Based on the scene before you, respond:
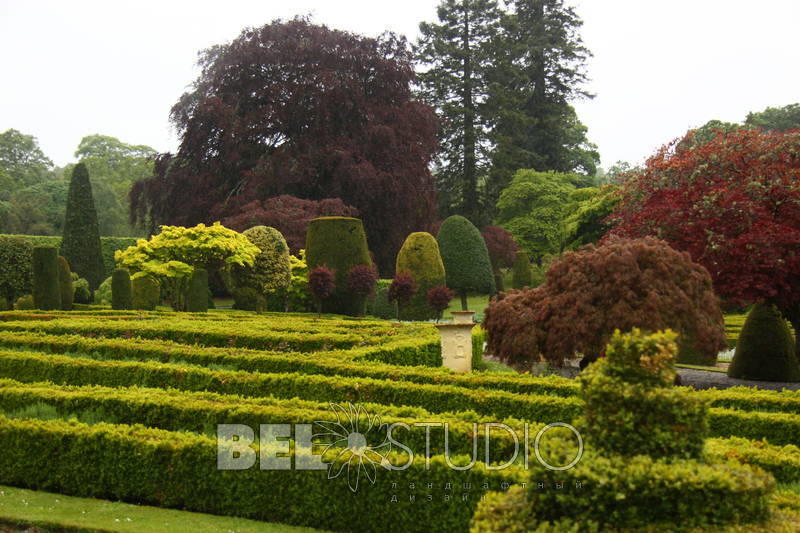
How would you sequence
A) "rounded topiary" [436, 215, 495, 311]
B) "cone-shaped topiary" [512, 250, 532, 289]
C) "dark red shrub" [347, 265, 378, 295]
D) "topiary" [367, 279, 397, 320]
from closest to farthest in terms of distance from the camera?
"dark red shrub" [347, 265, 378, 295]
"topiary" [367, 279, 397, 320]
"rounded topiary" [436, 215, 495, 311]
"cone-shaped topiary" [512, 250, 532, 289]

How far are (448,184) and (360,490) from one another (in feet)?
133

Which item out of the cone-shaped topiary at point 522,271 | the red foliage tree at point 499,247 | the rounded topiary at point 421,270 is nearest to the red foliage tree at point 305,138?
the red foliage tree at point 499,247

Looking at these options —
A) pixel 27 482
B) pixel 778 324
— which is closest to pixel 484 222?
pixel 778 324

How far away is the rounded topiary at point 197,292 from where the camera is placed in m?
22.0

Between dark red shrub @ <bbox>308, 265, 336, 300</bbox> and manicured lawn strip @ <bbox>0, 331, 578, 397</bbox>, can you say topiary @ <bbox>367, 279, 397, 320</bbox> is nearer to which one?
dark red shrub @ <bbox>308, 265, 336, 300</bbox>

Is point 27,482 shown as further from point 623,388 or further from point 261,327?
point 261,327

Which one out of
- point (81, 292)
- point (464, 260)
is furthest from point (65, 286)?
point (464, 260)

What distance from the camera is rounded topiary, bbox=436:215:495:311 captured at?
29922 mm

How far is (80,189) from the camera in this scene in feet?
102

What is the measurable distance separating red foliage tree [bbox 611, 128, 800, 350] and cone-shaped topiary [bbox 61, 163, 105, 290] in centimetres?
2460

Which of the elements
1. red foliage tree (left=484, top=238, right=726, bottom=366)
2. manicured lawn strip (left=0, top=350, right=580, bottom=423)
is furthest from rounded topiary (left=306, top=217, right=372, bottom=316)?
manicured lawn strip (left=0, top=350, right=580, bottom=423)

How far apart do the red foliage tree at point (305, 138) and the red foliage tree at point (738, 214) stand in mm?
20688

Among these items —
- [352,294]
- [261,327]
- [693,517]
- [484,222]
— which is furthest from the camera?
[484,222]

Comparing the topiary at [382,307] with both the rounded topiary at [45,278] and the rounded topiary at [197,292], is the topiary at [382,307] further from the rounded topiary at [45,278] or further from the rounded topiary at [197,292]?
the rounded topiary at [45,278]
